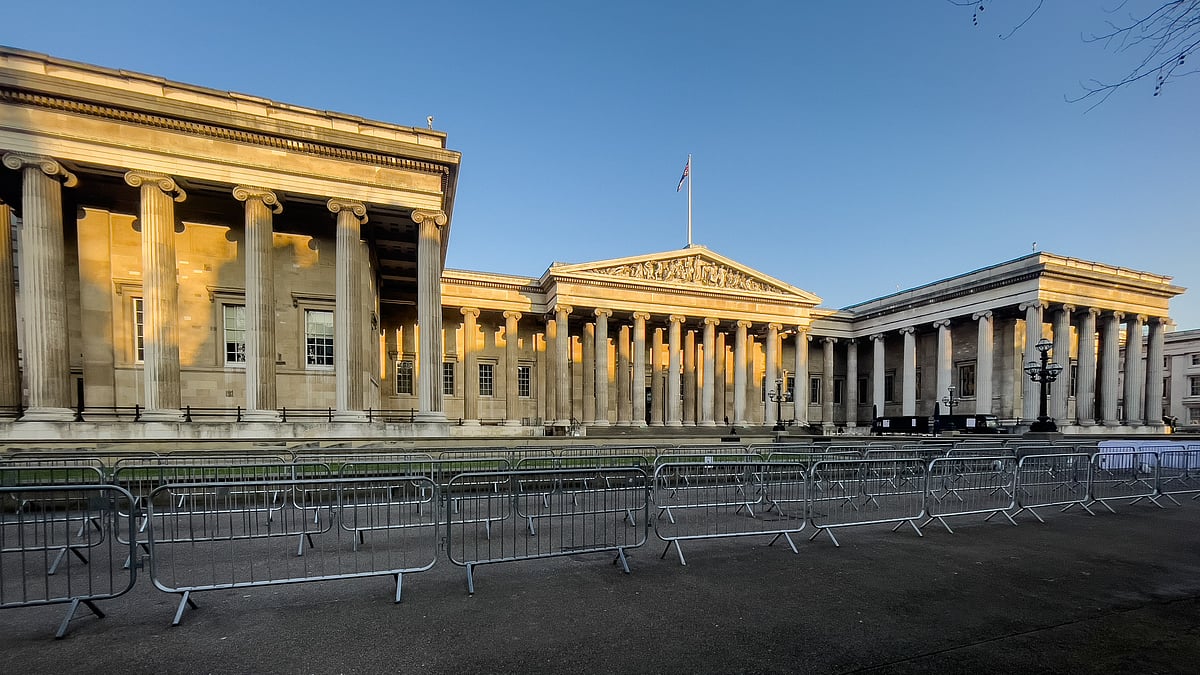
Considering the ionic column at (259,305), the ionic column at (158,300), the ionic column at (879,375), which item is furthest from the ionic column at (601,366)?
the ionic column at (879,375)

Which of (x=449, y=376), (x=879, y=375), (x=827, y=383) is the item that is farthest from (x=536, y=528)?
(x=879, y=375)

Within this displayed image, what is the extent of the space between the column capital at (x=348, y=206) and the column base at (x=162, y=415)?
8857mm

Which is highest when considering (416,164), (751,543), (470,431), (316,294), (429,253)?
(416,164)

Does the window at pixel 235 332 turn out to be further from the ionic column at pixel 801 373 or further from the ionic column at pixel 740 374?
the ionic column at pixel 801 373

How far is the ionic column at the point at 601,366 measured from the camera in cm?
3628

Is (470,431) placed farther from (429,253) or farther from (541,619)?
(541,619)

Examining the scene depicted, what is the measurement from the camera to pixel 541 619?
171 inches

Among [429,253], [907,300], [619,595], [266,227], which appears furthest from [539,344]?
[619,595]

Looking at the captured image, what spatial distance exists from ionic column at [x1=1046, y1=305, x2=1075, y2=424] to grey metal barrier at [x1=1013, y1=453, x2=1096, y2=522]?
3206cm

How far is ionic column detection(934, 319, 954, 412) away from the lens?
40781mm

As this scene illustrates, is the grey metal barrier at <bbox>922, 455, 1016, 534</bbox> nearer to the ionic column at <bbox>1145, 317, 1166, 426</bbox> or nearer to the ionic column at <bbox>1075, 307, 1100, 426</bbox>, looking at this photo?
the ionic column at <bbox>1075, 307, 1100, 426</bbox>

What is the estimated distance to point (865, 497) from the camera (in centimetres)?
941

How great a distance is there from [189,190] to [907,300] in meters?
50.6

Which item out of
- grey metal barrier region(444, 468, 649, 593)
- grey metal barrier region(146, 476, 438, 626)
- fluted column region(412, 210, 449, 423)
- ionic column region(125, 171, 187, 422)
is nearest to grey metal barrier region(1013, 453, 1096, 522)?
grey metal barrier region(444, 468, 649, 593)
